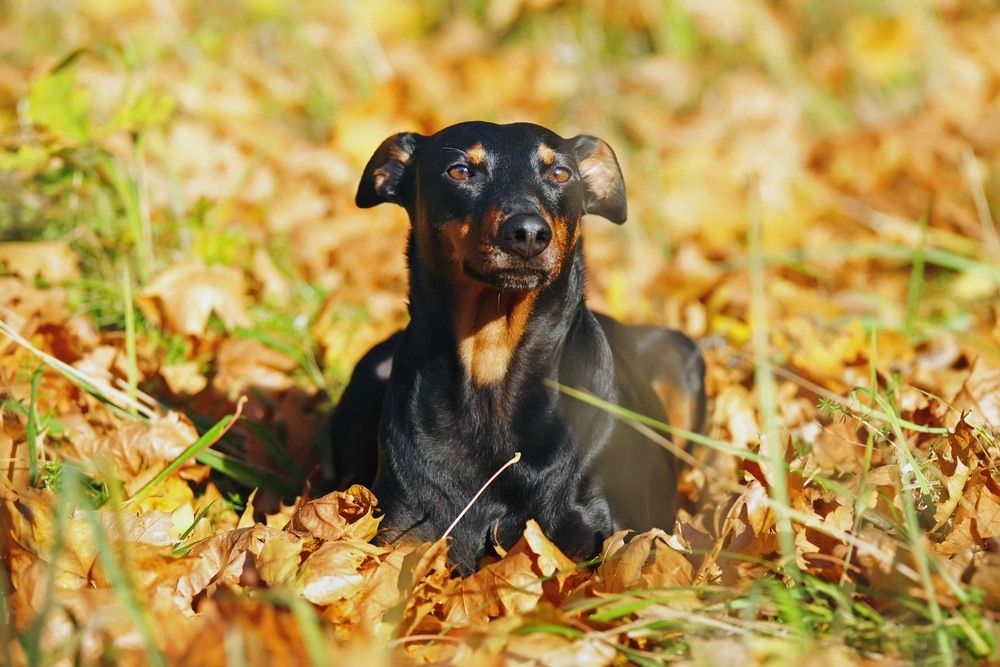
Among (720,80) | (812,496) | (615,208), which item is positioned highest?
(720,80)

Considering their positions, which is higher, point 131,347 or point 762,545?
point 131,347

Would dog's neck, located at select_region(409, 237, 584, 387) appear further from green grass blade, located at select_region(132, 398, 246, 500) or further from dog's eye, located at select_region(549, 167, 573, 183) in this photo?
green grass blade, located at select_region(132, 398, 246, 500)

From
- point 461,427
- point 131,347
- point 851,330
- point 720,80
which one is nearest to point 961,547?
point 461,427

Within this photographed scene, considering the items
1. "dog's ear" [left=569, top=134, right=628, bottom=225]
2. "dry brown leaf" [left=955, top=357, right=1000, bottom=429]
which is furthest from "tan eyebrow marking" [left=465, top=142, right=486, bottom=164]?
"dry brown leaf" [left=955, top=357, right=1000, bottom=429]

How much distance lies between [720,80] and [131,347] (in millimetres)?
5140

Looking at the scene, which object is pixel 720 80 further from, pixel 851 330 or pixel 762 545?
pixel 762 545

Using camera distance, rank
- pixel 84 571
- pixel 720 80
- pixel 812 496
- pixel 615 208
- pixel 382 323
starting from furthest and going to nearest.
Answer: pixel 720 80
pixel 382 323
pixel 615 208
pixel 812 496
pixel 84 571

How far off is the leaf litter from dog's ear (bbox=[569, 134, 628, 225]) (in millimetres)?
883

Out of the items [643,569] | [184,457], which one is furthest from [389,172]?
[643,569]

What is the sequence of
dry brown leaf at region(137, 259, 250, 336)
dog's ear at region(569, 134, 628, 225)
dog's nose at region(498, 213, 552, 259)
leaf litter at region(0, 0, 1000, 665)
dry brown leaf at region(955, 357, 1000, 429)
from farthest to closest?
dry brown leaf at region(137, 259, 250, 336) → dog's ear at region(569, 134, 628, 225) → dry brown leaf at region(955, 357, 1000, 429) → dog's nose at region(498, 213, 552, 259) → leaf litter at region(0, 0, 1000, 665)

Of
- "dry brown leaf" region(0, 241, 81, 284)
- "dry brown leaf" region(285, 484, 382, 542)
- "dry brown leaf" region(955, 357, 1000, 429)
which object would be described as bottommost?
"dry brown leaf" region(285, 484, 382, 542)

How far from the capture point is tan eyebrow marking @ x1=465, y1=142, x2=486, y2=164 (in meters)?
3.10

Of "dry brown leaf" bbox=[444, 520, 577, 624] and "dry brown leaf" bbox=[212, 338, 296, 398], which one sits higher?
"dry brown leaf" bbox=[212, 338, 296, 398]

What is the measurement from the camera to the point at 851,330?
13.7ft
